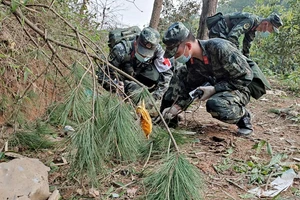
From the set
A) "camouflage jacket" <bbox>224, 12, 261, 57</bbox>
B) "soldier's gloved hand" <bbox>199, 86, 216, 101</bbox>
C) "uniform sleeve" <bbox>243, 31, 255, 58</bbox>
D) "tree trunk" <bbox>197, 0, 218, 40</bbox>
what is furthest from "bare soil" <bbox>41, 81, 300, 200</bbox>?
"tree trunk" <bbox>197, 0, 218, 40</bbox>

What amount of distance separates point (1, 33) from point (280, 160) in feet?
7.48

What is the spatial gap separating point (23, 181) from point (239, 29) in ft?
11.3

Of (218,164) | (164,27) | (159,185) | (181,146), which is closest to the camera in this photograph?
(159,185)

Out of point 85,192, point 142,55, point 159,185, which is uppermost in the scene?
point 142,55

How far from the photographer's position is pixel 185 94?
2918 millimetres

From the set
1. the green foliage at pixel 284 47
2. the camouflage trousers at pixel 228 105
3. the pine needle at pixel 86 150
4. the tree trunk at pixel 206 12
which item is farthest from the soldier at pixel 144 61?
the green foliage at pixel 284 47

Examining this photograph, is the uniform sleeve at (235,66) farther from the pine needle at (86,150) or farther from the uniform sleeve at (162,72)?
→ the pine needle at (86,150)

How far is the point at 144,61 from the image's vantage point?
3.15 m

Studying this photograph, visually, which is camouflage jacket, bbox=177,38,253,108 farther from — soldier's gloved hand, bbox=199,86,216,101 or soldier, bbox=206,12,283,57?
soldier, bbox=206,12,283,57

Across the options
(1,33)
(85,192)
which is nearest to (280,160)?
(85,192)

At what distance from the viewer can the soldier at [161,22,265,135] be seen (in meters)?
2.45

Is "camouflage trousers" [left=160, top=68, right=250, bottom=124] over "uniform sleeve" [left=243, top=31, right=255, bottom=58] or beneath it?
beneath

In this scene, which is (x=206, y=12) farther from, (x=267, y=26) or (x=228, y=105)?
(x=228, y=105)

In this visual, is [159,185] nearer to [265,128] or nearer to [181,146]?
[181,146]
